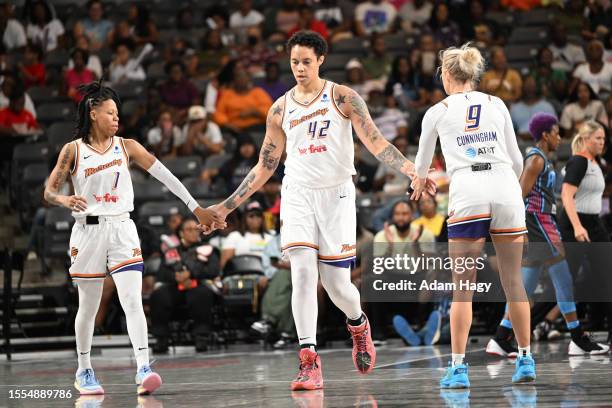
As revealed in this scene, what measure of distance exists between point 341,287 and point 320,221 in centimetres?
49

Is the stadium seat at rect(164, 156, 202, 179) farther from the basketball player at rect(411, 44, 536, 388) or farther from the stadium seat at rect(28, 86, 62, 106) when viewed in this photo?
the basketball player at rect(411, 44, 536, 388)

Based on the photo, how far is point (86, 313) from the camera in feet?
26.3

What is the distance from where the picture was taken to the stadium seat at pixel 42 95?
60.2 feet

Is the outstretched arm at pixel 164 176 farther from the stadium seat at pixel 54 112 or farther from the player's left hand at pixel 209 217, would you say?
the stadium seat at pixel 54 112

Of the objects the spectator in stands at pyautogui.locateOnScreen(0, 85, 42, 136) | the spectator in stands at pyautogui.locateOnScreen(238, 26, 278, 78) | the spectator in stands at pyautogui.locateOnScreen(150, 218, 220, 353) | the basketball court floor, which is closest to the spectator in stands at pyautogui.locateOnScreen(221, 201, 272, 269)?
the spectator in stands at pyautogui.locateOnScreen(150, 218, 220, 353)

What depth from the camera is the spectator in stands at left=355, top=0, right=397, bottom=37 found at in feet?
60.5

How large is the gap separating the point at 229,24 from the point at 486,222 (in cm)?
1307

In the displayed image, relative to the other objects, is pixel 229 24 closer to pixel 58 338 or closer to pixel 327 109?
pixel 58 338

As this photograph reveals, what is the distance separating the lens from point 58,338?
13.2 meters

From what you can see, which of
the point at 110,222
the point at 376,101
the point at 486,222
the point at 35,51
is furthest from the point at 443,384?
the point at 35,51

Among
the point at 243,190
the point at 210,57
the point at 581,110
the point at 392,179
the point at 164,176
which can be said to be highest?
the point at 210,57

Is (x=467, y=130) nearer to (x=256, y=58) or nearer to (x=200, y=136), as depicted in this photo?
(x=200, y=136)

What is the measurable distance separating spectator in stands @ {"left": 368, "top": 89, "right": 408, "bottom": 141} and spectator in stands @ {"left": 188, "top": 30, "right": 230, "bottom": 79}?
3274 millimetres

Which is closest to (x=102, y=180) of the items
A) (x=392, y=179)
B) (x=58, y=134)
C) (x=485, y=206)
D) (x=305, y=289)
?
(x=305, y=289)
